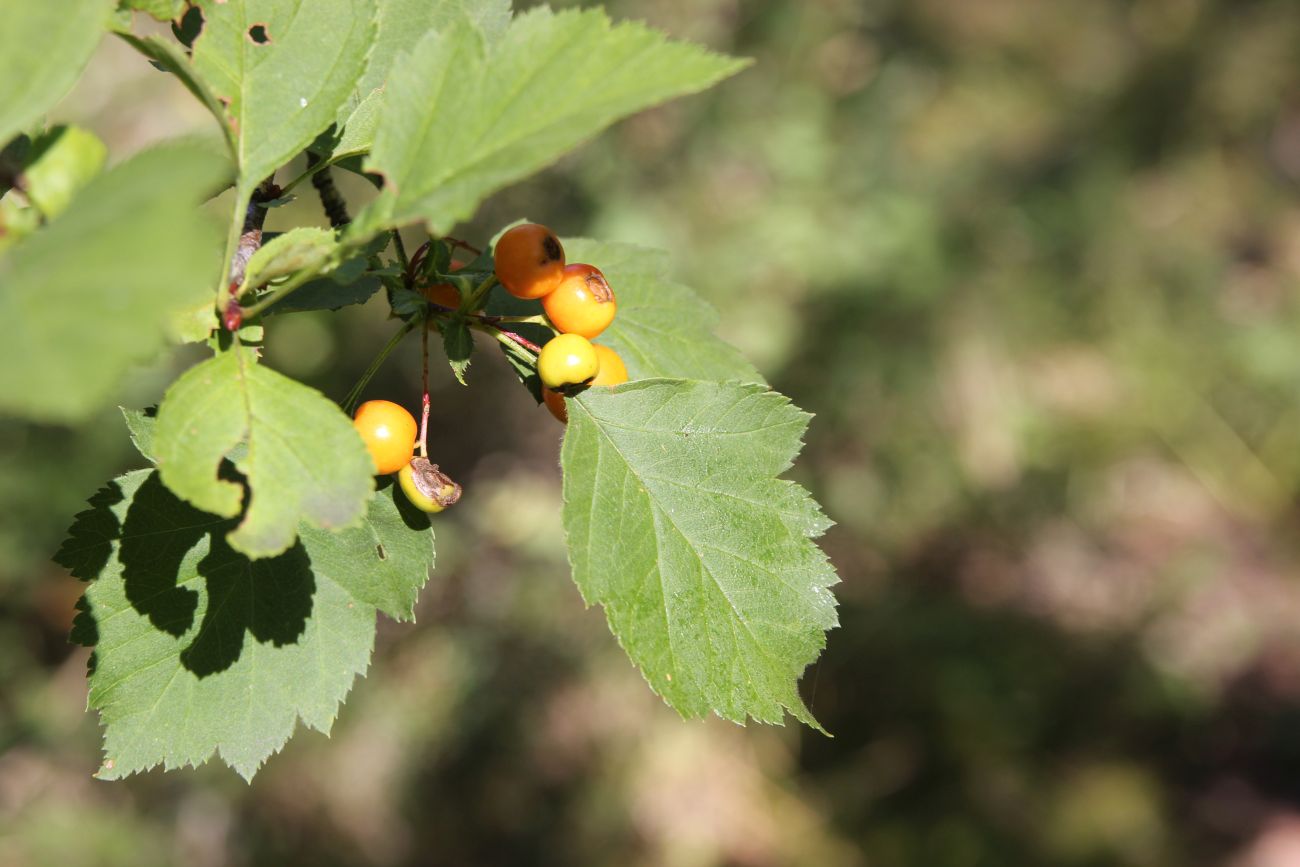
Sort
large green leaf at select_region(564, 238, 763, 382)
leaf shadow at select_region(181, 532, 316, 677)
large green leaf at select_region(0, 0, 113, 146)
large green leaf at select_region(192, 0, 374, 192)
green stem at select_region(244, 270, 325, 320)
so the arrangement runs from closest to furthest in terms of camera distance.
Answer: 1. large green leaf at select_region(0, 0, 113, 146)
2. green stem at select_region(244, 270, 325, 320)
3. large green leaf at select_region(192, 0, 374, 192)
4. leaf shadow at select_region(181, 532, 316, 677)
5. large green leaf at select_region(564, 238, 763, 382)

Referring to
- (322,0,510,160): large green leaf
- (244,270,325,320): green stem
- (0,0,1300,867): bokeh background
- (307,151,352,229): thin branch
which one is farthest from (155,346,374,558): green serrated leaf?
(0,0,1300,867): bokeh background

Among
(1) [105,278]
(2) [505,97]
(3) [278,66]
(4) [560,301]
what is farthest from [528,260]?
(1) [105,278]

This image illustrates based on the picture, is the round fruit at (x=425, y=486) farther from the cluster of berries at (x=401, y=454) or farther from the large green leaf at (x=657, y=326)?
the large green leaf at (x=657, y=326)

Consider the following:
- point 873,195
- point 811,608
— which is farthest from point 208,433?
point 873,195

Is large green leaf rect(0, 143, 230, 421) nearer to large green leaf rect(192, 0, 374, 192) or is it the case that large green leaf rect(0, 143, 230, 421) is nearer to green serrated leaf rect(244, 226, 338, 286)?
green serrated leaf rect(244, 226, 338, 286)

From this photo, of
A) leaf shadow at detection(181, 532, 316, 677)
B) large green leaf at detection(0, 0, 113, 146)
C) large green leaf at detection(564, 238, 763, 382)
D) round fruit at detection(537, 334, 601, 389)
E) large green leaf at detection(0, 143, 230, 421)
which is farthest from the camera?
large green leaf at detection(564, 238, 763, 382)

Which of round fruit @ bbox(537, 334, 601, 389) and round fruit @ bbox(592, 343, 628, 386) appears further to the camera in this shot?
round fruit @ bbox(592, 343, 628, 386)
